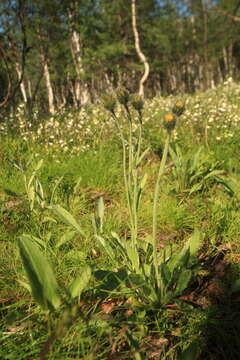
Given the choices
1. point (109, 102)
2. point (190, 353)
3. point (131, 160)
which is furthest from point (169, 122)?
point (190, 353)

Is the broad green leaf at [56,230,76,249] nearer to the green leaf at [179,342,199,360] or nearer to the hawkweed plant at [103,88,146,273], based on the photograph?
the hawkweed plant at [103,88,146,273]

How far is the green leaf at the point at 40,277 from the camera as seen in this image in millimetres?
1016

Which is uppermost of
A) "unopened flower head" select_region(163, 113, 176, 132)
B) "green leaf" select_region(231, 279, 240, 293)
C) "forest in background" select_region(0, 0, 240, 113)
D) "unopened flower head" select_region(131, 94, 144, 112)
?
"forest in background" select_region(0, 0, 240, 113)

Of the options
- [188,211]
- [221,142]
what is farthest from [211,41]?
[188,211]

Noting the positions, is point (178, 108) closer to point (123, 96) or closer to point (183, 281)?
point (123, 96)

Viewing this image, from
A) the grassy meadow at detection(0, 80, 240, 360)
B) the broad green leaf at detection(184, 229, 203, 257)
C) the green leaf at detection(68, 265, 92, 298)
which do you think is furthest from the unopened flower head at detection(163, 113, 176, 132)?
the green leaf at detection(68, 265, 92, 298)

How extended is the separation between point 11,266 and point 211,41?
3338 cm

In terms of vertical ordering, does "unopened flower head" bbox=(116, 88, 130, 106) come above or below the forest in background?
below

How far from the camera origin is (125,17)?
891 inches

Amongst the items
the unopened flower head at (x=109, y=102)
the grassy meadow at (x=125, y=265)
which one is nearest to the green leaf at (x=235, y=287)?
the grassy meadow at (x=125, y=265)

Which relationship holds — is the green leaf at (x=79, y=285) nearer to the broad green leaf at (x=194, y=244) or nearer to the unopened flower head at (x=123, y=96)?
the broad green leaf at (x=194, y=244)

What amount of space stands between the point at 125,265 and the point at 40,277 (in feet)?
1.53

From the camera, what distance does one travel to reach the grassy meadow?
1.02m

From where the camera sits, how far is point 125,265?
4.47ft
